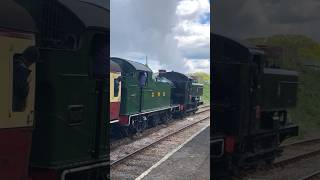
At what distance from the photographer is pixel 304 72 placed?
208 centimetres

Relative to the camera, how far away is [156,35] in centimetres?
194

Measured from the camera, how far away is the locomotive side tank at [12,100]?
→ 2.01 m

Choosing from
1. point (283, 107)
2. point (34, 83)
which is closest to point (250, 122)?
point (283, 107)

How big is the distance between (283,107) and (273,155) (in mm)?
249

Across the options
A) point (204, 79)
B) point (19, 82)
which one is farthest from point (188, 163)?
point (19, 82)

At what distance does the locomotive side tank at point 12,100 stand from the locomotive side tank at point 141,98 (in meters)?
0.47

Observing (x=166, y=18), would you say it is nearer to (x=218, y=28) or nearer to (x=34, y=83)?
(x=218, y=28)

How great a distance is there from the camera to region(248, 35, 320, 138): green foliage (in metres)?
2.02

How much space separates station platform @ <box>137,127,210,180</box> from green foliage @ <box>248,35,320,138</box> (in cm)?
50

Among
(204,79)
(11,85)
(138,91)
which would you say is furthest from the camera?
(138,91)

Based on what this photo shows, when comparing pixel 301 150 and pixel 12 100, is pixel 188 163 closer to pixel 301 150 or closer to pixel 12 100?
pixel 301 150

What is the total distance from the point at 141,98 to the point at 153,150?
0.32 m

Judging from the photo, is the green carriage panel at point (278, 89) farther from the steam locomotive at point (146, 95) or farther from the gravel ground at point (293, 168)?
the steam locomotive at point (146, 95)

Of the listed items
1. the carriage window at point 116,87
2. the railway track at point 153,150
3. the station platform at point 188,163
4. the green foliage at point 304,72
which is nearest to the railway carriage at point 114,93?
the carriage window at point 116,87
